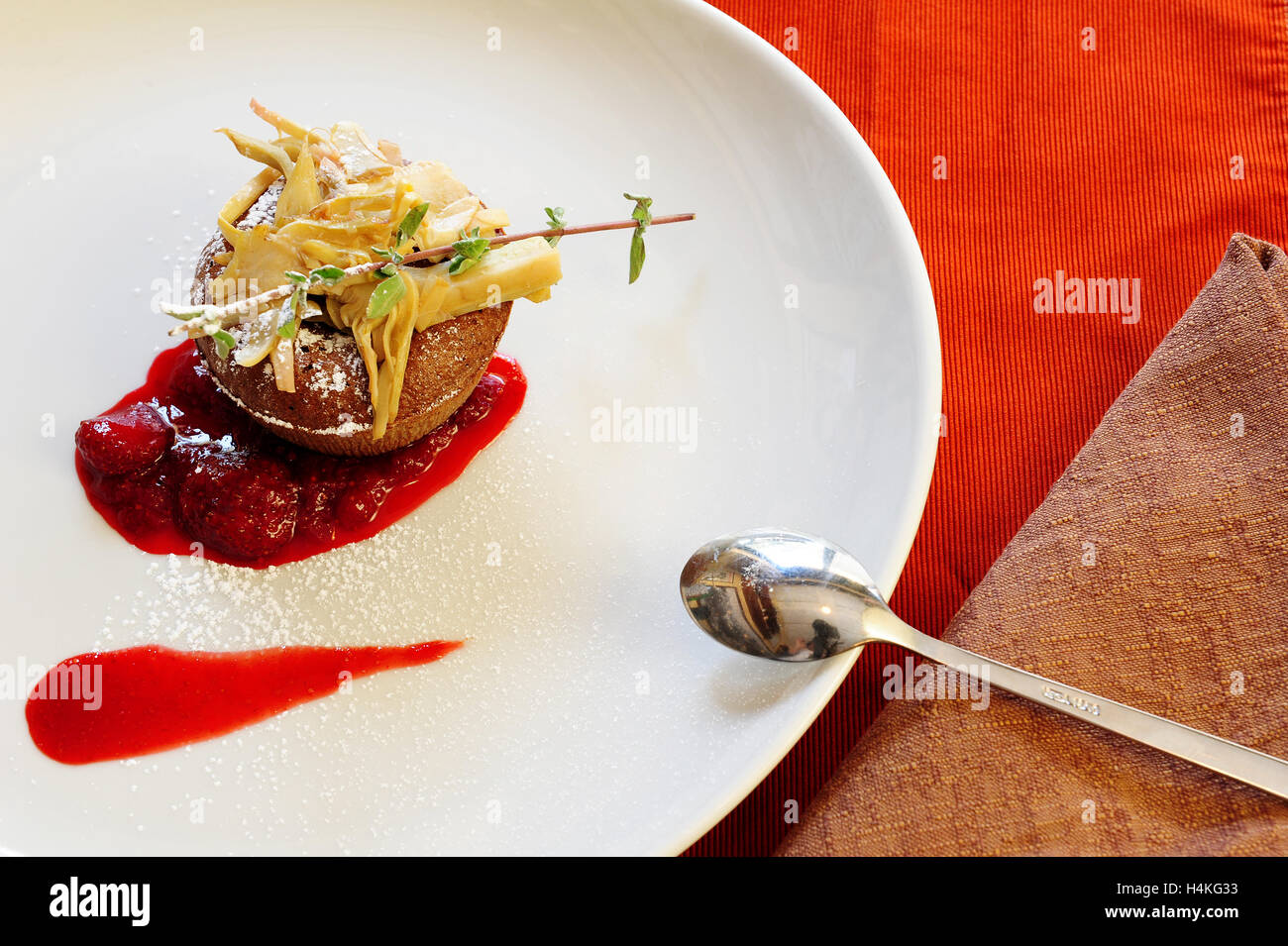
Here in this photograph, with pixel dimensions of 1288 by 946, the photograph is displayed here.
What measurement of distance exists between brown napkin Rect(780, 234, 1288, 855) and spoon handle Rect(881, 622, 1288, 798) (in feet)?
0.13

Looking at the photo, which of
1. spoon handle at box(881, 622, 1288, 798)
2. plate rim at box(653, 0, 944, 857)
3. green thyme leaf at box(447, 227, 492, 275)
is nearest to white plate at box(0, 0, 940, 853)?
plate rim at box(653, 0, 944, 857)

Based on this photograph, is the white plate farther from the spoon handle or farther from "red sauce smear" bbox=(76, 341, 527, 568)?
the spoon handle

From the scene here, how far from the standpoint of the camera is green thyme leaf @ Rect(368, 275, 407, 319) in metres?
1.84

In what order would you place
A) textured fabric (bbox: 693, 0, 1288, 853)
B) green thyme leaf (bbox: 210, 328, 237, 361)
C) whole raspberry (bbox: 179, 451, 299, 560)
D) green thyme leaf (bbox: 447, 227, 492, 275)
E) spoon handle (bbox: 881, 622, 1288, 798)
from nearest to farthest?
spoon handle (bbox: 881, 622, 1288, 798)
green thyme leaf (bbox: 210, 328, 237, 361)
green thyme leaf (bbox: 447, 227, 492, 275)
whole raspberry (bbox: 179, 451, 299, 560)
textured fabric (bbox: 693, 0, 1288, 853)

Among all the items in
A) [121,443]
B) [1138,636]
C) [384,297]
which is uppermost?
[384,297]

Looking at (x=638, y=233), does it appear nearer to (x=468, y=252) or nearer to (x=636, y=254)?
(x=636, y=254)

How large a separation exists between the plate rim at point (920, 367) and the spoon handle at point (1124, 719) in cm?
14

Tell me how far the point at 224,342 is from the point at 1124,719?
1.65 meters

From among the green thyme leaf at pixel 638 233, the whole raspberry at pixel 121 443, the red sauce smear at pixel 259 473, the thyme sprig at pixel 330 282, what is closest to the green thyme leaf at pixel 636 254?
the green thyme leaf at pixel 638 233

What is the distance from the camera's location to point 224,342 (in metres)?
1.80

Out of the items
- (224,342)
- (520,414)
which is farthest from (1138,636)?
(224,342)

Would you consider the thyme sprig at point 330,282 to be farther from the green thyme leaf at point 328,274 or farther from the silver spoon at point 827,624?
the silver spoon at point 827,624

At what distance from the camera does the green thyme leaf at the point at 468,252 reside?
1.90 metres
